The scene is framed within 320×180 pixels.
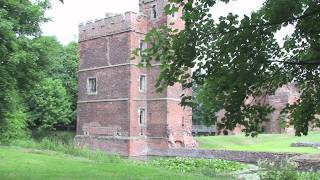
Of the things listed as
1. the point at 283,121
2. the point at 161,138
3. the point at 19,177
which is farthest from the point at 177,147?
the point at 283,121

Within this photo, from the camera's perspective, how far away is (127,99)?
3431 cm

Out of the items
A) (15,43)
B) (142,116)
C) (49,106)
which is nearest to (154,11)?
(142,116)

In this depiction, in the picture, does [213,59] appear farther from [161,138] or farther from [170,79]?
[161,138]

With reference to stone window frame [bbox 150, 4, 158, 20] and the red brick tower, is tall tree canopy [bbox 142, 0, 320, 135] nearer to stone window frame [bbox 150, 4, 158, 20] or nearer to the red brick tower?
the red brick tower

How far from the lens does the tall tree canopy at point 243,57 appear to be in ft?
17.2

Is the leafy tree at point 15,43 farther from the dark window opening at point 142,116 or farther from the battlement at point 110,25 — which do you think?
the dark window opening at point 142,116

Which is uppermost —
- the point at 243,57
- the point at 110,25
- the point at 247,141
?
the point at 110,25

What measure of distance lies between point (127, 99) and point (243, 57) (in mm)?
29281

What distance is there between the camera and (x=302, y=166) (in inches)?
762

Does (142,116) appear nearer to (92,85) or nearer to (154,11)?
(92,85)

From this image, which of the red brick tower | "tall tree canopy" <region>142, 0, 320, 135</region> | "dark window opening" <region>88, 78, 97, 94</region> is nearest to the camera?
"tall tree canopy" <region>142, 0, 320, 135</region>

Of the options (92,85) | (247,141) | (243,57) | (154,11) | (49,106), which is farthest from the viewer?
(49,106)

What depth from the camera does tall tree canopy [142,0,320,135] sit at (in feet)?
17.2

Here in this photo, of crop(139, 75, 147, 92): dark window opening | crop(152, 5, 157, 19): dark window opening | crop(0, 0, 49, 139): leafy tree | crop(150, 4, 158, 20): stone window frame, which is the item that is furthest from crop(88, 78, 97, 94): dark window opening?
crop(0, 0, 49, 139): leafy tree
